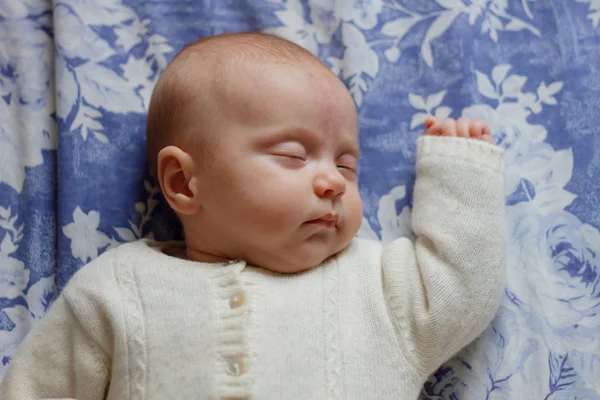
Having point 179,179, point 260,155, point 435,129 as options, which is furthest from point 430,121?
point 179,179

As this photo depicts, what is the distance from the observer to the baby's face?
0.99m

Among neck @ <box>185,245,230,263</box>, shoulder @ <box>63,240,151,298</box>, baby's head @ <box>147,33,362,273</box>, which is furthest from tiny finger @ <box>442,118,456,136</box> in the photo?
shoulder @ <box>63,240,151,298</box>

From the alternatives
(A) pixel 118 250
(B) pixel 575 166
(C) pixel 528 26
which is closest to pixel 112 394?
(A) pixel 118 250

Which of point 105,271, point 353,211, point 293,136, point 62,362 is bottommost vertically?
point 62,362

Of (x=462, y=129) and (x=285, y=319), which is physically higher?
(x=462, y=129)

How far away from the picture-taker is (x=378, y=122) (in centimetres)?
123

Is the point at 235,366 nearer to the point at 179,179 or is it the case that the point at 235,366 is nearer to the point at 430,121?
the point at 179,179

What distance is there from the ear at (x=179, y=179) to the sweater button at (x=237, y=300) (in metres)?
0.15

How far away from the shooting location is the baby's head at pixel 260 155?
99 cm

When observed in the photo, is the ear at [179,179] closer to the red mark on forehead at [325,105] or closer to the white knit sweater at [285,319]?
the white knit sweater at [285,319]

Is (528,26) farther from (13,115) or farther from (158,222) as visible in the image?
(13,115)

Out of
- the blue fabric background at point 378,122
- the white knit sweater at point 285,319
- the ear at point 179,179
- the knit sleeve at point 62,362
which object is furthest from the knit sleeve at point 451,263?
the knit sleeve at point 62,362

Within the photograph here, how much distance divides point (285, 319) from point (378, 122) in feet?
1.40

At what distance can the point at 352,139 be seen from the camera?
3.53 ft
